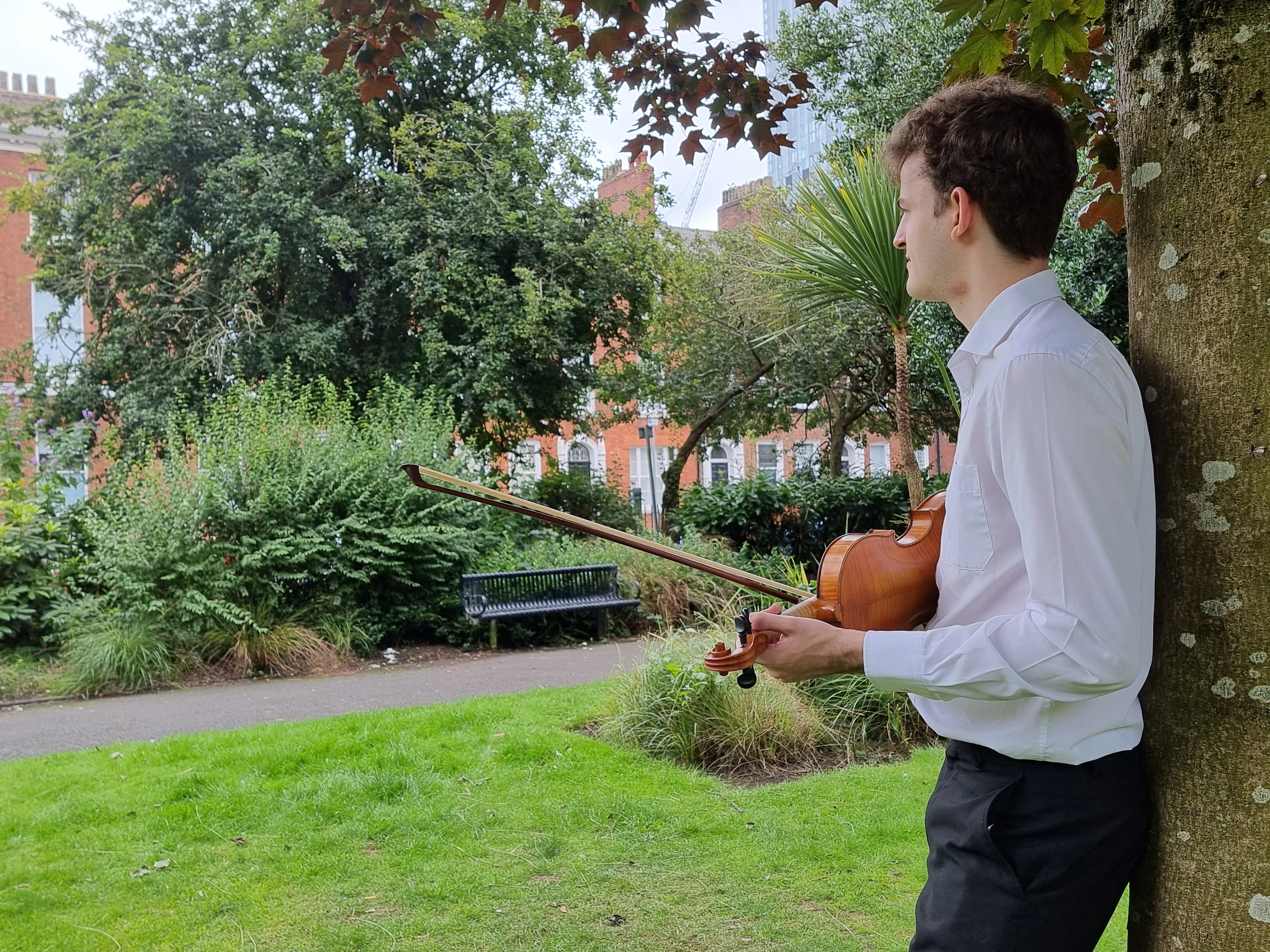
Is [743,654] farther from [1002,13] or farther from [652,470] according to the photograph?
[652,470]

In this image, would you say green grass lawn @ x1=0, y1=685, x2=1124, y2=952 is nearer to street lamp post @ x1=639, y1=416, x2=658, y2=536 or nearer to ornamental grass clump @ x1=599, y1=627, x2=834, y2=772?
ornamental grass clump @ x1=599, y1=627, x2=834, y2=772

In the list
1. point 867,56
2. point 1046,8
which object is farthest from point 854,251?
point 867,56

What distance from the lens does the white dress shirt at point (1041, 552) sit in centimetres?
124

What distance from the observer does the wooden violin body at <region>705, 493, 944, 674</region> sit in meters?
1.56

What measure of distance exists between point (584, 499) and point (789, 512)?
168 inches

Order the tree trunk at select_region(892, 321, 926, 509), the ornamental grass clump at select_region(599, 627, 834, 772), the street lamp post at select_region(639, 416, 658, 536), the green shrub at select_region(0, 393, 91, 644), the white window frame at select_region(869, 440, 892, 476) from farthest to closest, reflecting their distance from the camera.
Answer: the white window frame at select_region(869, 440, 892, 476) < the street lamp post at select_region(639, 416, 658, 536) < the green shrub at select_region(0, 393, 91, 644) < the ornamental grass clump at select_region(599, 627, 834, 772) < the tree trunk at select_region(892, 321, 926, 509)

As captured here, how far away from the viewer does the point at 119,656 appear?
28.6ft

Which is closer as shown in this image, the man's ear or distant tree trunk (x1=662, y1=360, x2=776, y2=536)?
the man's ear

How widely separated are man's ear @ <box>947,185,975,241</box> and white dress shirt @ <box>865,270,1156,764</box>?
117 mm

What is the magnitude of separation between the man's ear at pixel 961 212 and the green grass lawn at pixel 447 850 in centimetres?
285

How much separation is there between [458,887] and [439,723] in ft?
8.39

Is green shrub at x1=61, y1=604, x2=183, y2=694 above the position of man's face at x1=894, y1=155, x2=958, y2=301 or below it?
below

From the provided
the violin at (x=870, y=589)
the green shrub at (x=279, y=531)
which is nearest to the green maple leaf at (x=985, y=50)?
the violin at (x=870, y=589)

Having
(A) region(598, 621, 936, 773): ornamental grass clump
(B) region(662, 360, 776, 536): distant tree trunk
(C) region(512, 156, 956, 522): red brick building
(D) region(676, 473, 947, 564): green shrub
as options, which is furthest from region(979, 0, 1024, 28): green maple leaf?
(C) region(512, 156, 956, 522): red brick building
